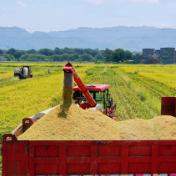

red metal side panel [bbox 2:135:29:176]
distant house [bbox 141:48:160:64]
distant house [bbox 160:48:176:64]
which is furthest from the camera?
distant house [bbox 141:48:160:64]

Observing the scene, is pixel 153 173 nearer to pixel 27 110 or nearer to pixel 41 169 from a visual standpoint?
pixel 41 169

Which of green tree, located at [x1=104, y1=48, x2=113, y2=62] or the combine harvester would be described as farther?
green tree, located at [x1=104, y1=48, x2=113, y2=62]

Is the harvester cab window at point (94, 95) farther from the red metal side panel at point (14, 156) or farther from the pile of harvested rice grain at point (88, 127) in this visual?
the red metal side panel at point (14, 156)

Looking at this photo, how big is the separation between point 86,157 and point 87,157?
20mm

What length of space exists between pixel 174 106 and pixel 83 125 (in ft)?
11.5

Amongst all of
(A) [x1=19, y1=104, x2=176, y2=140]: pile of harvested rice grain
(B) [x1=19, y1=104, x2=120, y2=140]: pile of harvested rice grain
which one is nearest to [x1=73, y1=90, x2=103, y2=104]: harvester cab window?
(A) [x1=19, y1=104, x2=176, y2=140]: pile of harvested rice grain

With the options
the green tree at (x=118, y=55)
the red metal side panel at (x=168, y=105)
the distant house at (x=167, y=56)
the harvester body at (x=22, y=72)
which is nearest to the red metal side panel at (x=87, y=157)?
the red metal side panel at (x=168, y=105)

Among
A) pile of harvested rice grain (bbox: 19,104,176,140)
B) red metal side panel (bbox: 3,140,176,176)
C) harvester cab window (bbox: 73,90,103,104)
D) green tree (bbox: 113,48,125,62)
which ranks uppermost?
green tree (bbox: 113,48,125,62)

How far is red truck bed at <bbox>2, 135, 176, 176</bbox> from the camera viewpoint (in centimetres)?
457

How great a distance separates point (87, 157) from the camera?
4645 millimetres

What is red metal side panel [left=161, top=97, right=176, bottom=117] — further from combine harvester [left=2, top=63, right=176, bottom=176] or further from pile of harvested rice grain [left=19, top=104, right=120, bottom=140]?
combine harvester [left=2, top=63, right=176, bottom=176]

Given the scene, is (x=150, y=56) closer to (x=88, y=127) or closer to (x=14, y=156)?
(x=88, y=127)

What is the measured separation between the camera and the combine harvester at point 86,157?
15.0ft

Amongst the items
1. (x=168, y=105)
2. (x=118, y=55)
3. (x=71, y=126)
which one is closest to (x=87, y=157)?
(x=71, y=126)
